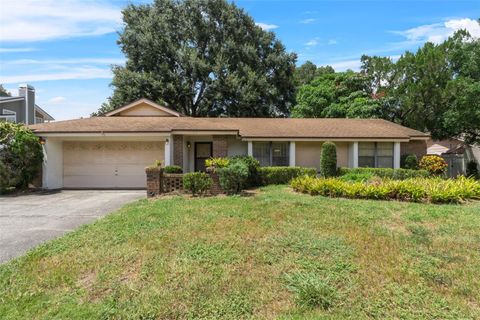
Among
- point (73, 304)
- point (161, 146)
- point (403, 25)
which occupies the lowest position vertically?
point (73, 304)

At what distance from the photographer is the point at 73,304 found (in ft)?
14.0

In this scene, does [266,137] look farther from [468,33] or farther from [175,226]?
[468,33]

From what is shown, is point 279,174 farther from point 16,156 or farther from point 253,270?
point 16,156

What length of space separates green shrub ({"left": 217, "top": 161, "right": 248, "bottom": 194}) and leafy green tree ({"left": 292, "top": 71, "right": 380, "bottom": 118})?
1551cm

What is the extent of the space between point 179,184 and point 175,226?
4.94m

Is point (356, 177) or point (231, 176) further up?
point (231, 176)

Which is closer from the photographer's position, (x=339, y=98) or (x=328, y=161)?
(x=328, y=161)

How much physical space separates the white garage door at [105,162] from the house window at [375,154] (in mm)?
10341

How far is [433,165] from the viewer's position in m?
16.8

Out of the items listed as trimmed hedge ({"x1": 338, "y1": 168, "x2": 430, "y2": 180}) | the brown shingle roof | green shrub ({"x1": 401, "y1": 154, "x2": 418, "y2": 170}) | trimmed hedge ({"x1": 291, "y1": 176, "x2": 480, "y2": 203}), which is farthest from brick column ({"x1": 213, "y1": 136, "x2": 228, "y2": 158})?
green shrub ({"x1": 401, "y1": 154, "x2": 418, "y2": 170})

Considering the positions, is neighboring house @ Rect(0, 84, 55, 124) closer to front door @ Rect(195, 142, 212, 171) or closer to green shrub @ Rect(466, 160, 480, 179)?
front door @ Rect(195, 142, 212, 171)

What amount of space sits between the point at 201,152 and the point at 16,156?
8166 mm

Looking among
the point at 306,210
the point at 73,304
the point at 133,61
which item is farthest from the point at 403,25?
the point at 133,61

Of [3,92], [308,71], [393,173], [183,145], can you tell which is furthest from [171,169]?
[3,92]
